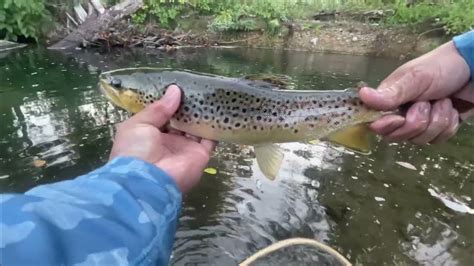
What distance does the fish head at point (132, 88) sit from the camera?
237cm

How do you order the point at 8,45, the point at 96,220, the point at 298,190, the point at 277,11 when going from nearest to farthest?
1. the point at 96,220
2. the point at 298,190
3. the point at 8,45
4. the point at 277,11

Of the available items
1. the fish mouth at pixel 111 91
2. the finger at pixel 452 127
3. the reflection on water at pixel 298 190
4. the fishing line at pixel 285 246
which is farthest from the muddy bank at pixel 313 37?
the finger at pixel 452 127

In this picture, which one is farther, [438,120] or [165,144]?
Result: [438,120]

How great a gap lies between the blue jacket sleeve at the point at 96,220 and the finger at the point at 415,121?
1.48 metres

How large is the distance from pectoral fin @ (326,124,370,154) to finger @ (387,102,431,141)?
0.14 metres

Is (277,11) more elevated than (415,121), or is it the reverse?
(415,121)

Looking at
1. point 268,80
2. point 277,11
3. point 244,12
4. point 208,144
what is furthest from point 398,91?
point 244,12

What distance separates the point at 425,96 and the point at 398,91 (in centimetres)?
17

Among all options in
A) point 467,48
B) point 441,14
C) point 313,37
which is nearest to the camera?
point 467,48

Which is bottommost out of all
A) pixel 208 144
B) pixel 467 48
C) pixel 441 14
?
pixel 441 14

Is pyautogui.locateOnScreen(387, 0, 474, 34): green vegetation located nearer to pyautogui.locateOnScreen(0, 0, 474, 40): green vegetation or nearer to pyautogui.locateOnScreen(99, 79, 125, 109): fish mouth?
pyautogui.locateOnScreen(0, 0, 474, 40): green vegetation

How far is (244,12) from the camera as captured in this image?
1669cm

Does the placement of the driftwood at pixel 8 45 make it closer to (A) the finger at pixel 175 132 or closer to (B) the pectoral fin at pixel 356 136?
(A) the finger at pixel 175 132

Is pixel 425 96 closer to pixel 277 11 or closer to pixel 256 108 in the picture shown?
pixel 256 108
